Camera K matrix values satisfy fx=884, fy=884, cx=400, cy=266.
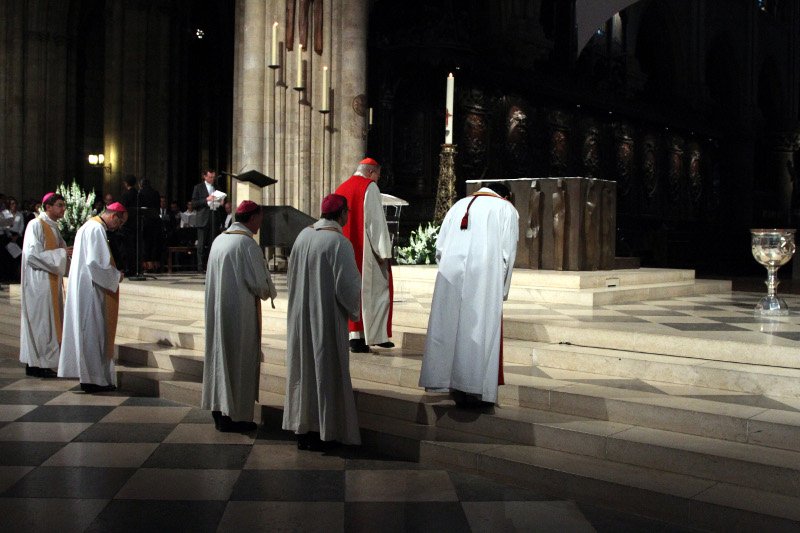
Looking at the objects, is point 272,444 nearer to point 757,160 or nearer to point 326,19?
point 326,19

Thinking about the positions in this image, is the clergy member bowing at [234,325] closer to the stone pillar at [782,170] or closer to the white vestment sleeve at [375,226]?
the white vestment sleeve at [375,226]

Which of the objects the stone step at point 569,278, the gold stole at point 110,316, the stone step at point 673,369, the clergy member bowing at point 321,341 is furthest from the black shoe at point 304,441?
the stone step at point 569,278

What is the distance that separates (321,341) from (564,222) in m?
5.34

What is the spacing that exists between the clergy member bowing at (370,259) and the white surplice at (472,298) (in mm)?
1241

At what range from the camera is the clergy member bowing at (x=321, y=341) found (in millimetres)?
5629

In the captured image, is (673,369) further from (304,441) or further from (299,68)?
(299,68)

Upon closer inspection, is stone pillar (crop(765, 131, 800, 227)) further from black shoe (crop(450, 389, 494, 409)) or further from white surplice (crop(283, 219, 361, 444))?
white surplice (crop(283, 219, 361, 444))

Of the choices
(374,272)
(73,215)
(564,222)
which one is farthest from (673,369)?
(73,215)

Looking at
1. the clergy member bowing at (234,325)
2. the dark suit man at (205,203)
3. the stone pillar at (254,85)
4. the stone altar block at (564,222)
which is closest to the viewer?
the clergy member bowing at (234,325)

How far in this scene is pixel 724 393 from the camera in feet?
19.0

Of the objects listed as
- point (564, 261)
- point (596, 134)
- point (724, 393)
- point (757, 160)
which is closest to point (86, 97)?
point (596, 134)

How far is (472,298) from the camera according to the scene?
19.3ft

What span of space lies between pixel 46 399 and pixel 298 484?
335 cm

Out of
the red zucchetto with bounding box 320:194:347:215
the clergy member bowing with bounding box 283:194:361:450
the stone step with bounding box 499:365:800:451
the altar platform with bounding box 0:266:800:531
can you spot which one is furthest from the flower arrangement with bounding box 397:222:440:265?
the clergy member bowing with bounding box 283:194:361:450
